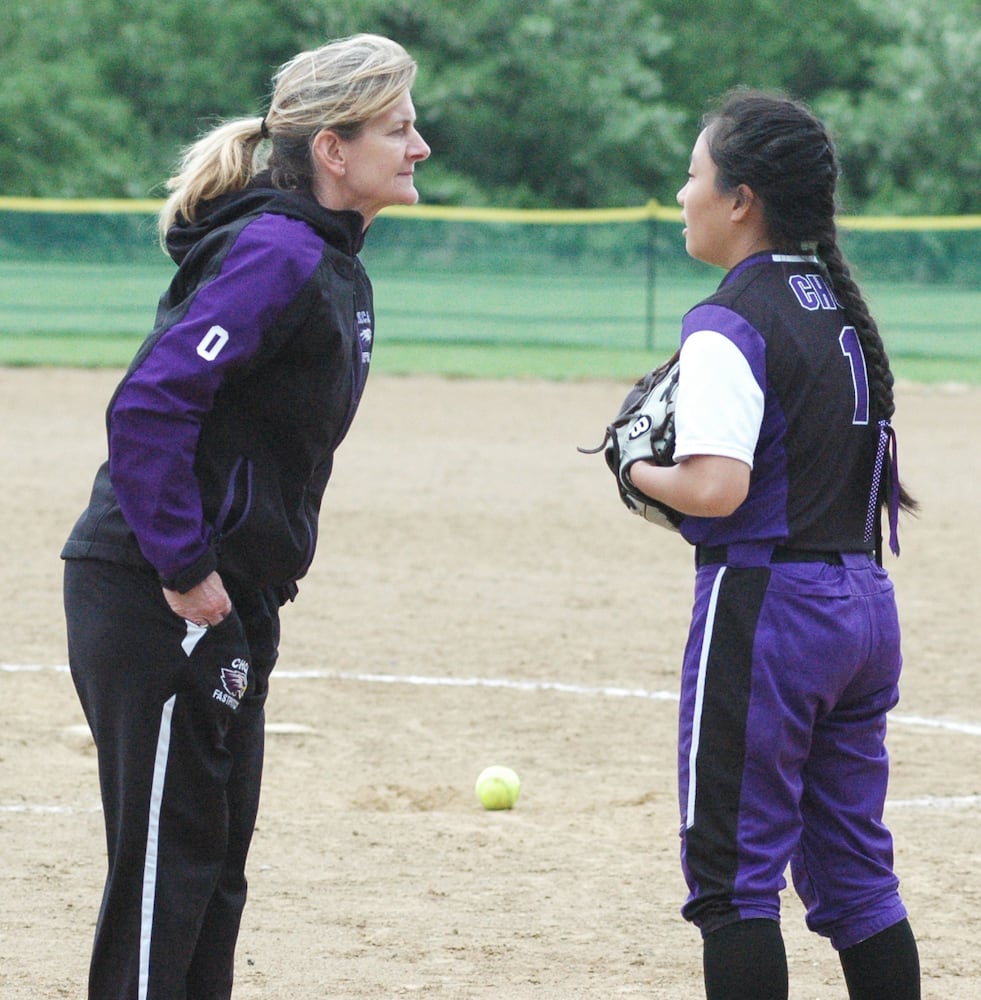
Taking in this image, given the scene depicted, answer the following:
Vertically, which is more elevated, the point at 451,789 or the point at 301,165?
the point at 301,165

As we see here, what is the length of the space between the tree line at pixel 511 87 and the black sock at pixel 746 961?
31305 mm

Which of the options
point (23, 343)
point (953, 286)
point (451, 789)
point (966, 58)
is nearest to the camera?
point (451, 789)

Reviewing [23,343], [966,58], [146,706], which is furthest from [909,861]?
[966,58]

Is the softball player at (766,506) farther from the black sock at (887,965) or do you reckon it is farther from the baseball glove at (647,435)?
the black sock at (887,965)

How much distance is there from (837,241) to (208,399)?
1214 mm

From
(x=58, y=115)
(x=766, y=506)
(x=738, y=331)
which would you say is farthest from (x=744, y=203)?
(x=58, y=115)

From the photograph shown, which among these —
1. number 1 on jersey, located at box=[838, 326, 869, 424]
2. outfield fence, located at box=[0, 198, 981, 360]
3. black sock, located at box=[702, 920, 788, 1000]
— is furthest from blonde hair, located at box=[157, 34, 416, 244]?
outfield fence, located at box=[0, 198, 981, 360]

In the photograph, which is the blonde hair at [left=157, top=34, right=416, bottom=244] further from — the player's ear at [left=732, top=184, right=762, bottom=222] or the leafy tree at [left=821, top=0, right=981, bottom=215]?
the leafy tree at [left=821, top=0, right=981, bottom=215]

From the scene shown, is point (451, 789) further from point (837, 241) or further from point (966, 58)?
point (966, 58)

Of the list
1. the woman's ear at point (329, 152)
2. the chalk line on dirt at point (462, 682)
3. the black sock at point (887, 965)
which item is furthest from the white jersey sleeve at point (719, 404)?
the chalk line on dirt at point (462, 682)

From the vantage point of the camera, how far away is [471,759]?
19.4 feet

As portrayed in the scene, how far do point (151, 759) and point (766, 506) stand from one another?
1.18 m

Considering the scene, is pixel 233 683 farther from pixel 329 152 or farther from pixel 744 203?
pixel 744 203

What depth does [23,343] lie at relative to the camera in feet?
67.2
